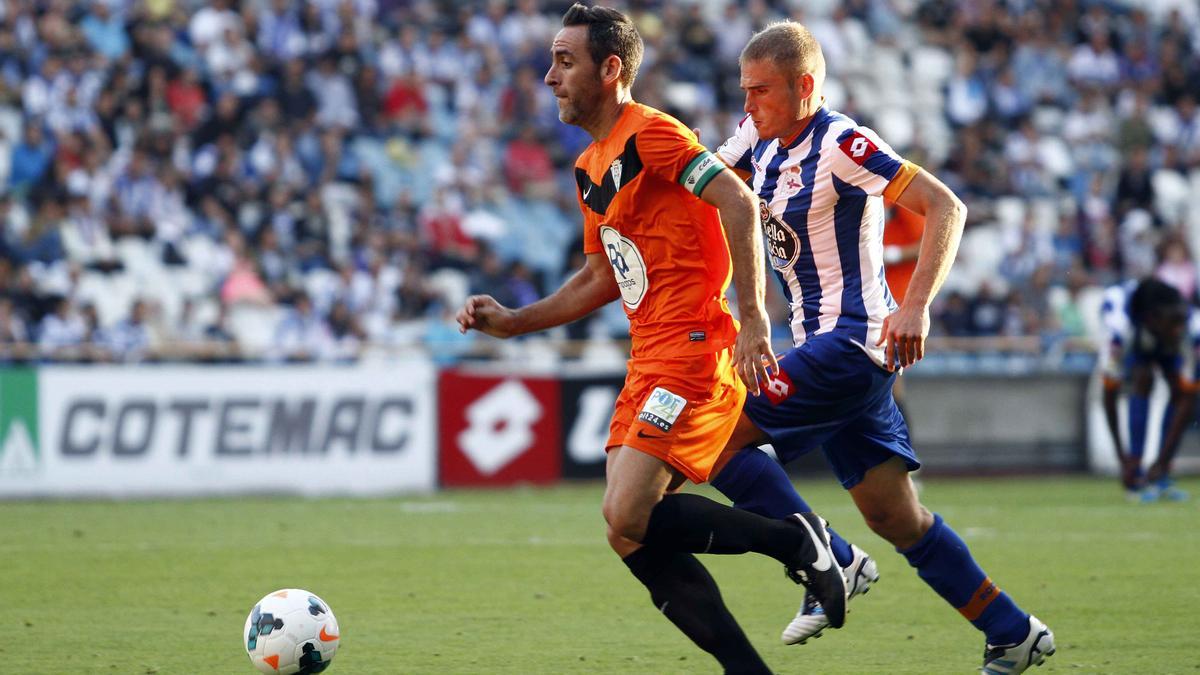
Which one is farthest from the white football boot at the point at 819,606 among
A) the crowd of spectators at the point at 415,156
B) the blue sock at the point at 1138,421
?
the crowd of spectators at the point at 415,156

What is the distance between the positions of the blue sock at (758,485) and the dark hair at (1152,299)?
7952 mm

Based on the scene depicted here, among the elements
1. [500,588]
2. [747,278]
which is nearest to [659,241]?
[747,278]

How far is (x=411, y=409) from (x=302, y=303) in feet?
7.49

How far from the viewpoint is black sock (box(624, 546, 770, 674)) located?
511 centimetres

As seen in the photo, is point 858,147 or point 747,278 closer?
point 747,278

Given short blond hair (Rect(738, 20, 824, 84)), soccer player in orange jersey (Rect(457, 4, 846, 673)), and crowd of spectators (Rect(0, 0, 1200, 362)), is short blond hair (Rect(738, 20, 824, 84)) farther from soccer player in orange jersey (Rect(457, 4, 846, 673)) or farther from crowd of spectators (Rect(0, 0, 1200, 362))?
crowd of spectators (Rect(0, 0, 1200, 362))

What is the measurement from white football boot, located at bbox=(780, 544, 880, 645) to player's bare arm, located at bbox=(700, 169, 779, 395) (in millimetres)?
1250

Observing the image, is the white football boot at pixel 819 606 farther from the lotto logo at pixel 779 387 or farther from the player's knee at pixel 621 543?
the player's knee at pixel 621 543

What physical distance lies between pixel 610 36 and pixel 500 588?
398cm

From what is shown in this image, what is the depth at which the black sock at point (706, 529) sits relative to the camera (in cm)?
518

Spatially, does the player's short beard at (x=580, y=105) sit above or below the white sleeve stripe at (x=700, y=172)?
above

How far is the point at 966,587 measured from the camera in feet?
18.8

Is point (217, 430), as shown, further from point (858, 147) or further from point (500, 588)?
point (858, 147)

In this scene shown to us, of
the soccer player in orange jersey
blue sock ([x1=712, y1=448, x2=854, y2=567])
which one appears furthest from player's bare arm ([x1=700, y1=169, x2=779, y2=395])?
blue sock ([x1=712, y1=448, x2=854, y2=567])
